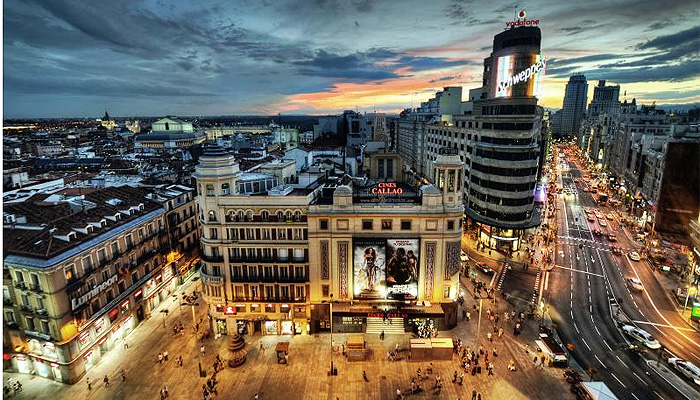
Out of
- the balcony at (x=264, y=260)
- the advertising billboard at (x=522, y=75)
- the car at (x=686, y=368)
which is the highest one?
the advertising billboard at (x=522, y=75)

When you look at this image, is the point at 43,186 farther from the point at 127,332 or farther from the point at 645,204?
the point at 645,204

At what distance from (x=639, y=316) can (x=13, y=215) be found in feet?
308

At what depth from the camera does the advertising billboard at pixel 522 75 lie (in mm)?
76625

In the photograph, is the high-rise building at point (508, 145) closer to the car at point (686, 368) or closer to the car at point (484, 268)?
the car at point (484, 268)

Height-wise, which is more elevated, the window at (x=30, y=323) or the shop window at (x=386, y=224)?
the shop window at (x=386, y=224)

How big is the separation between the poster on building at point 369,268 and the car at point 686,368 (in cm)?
3741

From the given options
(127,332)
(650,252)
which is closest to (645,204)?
(650,252)

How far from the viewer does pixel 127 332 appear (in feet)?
182

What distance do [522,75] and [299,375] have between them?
70331mm

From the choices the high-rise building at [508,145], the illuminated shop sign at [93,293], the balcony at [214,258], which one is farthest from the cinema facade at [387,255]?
the illuminated shop sign at [93,293]

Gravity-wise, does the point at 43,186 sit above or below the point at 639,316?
above

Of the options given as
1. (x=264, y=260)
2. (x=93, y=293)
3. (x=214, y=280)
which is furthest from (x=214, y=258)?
(x=93, y=293)

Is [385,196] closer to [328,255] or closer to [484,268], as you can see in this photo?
[328,255]

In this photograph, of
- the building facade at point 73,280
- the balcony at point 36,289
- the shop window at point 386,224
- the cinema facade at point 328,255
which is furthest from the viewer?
the shop window at point 386,224
